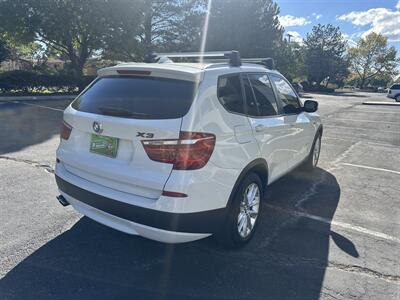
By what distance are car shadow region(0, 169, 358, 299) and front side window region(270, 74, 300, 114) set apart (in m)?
1.49

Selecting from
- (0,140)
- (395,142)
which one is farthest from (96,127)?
(395,142)

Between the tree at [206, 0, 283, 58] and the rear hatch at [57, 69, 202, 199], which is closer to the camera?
the rear hatch at [57, 69, 202, 199]

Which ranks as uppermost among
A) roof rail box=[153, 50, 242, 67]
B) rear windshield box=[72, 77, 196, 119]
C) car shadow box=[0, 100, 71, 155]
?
roof rail box=[153, 50, 242, 67]

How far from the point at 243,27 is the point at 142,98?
31.1m

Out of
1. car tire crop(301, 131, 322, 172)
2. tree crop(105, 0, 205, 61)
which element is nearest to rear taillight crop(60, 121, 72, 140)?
car tire crop(301, 131, 322, 172)

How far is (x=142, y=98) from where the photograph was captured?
9.32 feet

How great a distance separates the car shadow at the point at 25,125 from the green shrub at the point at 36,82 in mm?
3072

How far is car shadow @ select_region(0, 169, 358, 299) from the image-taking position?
264 cm

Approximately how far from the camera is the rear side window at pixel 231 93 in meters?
2.97

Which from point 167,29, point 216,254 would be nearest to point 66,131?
point 216,254

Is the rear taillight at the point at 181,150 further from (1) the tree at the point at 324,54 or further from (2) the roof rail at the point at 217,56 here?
(1) the tree at the point at 324,54

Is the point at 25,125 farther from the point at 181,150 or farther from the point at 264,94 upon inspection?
the point at 181,150

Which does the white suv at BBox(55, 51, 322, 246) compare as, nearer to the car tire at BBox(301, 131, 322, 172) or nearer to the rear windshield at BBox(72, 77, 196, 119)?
the rear windshield at BBox(72, 77, 196, 119)

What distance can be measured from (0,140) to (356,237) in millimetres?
6995
